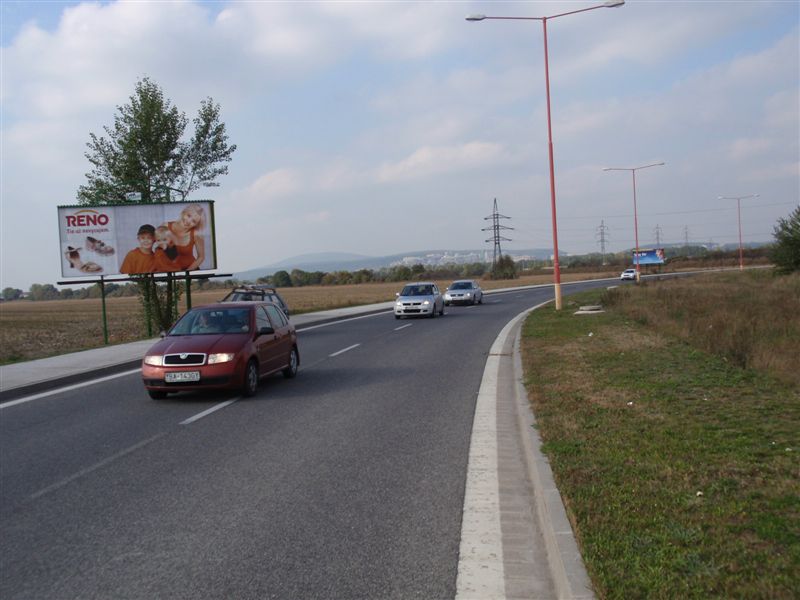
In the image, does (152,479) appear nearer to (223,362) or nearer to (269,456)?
(269,456)

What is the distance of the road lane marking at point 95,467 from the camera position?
21.2 ft

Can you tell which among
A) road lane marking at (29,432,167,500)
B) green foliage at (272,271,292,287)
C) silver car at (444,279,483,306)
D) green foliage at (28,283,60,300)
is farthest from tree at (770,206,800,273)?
green foliage at (28,283,60,300)

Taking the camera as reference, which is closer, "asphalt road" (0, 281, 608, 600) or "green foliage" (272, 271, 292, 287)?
"asphalt road" (0, 281, 608, 600)

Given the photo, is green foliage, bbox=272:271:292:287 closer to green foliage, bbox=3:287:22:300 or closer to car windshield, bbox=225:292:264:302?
green foliage, bbox=3:287:22:300

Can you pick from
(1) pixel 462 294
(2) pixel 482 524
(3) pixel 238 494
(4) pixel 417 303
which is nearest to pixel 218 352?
(3) pixel 238 494

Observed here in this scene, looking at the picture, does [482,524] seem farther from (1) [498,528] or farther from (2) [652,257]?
(2) [652,257]

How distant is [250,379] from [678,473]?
23.5 ft

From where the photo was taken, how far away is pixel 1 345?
28.6 m

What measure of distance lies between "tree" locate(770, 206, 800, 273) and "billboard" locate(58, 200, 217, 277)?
3718 cm

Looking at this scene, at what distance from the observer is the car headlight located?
10.8 meters

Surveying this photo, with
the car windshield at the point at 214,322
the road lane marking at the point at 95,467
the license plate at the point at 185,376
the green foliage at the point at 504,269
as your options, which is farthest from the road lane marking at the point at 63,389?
the green foliage at the point at 504,269

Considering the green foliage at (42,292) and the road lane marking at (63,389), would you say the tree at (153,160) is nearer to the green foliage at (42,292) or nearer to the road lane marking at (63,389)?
the road lane marking at (63,389)

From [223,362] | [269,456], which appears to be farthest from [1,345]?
[269,456]

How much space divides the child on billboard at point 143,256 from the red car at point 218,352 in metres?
15.5
